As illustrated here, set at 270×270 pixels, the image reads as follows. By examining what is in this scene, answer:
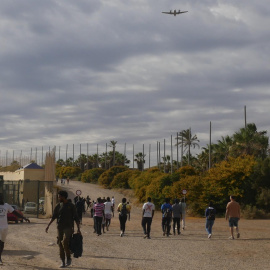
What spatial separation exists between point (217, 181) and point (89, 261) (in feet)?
94.3

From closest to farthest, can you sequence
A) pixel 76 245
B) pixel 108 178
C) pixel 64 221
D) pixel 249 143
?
pixel 76 245 → pixel 64 221 → pixel 249 143 → pixel 108 178

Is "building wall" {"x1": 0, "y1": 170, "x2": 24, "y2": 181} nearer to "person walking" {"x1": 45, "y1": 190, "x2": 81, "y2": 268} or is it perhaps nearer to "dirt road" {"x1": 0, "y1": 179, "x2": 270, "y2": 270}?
"dirt road" {"x1": 0, "y1": 179, "x2": 270, "y2": 270}

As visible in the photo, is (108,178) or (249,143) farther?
(108,178)

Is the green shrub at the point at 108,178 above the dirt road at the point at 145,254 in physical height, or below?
above

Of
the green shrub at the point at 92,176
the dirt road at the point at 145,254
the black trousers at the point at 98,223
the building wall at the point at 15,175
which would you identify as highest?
the green shrub at the point at 92,176

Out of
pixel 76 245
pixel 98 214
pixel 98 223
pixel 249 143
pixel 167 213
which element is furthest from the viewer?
pixel 249 143

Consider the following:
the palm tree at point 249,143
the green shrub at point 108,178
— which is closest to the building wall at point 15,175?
the palm tree at point 249,143

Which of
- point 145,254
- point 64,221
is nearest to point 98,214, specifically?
point 145,254

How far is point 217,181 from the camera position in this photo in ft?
132

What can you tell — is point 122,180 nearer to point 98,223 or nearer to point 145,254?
point 98,223

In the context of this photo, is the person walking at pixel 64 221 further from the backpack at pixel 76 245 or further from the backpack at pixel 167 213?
the backpack at pixel 167 213

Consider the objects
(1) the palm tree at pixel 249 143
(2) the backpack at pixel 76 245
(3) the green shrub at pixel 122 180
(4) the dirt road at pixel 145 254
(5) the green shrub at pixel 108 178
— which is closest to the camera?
(2) the backpack at pixel 76 245

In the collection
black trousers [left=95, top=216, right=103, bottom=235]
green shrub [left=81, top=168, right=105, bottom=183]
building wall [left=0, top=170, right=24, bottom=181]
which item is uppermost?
green shrub [left=81, top=168, right=105, bottom=183]

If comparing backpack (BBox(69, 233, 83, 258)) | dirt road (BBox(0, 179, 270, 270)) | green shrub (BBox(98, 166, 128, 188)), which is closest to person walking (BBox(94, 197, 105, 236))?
dirt road (BBox(0, 179, 270, 270))
